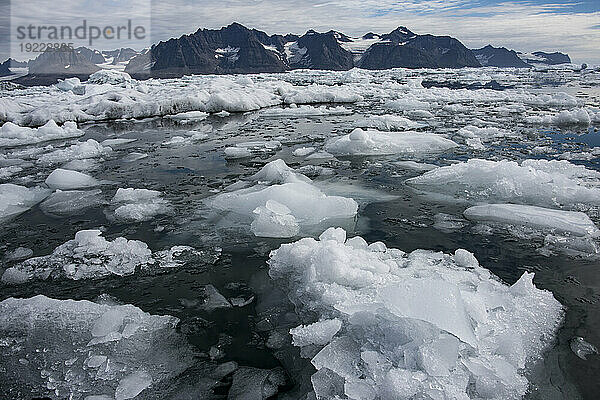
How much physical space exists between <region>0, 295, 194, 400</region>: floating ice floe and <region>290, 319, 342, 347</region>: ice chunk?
2.29 feet

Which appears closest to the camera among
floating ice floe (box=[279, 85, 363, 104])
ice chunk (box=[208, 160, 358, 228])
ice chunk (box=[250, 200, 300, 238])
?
ice chunk (box=[250, 200, 300, 238])

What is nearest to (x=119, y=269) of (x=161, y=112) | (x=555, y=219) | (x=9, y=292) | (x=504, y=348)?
(x=9, y=292)

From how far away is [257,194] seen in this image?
500cm

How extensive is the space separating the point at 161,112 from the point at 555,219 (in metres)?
15.0

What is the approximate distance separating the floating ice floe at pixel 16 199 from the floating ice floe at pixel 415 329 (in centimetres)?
407

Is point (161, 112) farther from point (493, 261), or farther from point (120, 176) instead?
point (493, 261)

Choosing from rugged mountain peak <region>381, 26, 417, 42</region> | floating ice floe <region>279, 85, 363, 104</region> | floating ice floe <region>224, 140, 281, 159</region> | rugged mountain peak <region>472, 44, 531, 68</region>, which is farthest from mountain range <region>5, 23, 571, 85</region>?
floating ice floe <region>224, 140, 281, 159</region>

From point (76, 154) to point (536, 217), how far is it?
28.6 feet

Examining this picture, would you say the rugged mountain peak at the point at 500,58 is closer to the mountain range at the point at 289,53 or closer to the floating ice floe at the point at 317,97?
the mountain range at the point at 289,53

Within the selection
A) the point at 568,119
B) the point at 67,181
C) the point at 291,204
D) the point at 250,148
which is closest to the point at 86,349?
the point at 291,204

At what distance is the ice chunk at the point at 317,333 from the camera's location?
243cm

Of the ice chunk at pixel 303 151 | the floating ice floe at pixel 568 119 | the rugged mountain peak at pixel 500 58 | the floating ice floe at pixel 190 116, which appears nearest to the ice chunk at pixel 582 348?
the ice chunk at pixel 303 151

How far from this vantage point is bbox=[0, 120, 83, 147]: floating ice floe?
1079cm

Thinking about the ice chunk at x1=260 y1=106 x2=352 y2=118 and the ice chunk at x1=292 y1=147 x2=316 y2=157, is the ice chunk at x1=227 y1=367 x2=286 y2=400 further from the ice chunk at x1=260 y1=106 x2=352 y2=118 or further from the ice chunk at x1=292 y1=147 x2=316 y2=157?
the ice chunk at x1=260 y1=106 x2=352 y2=118
